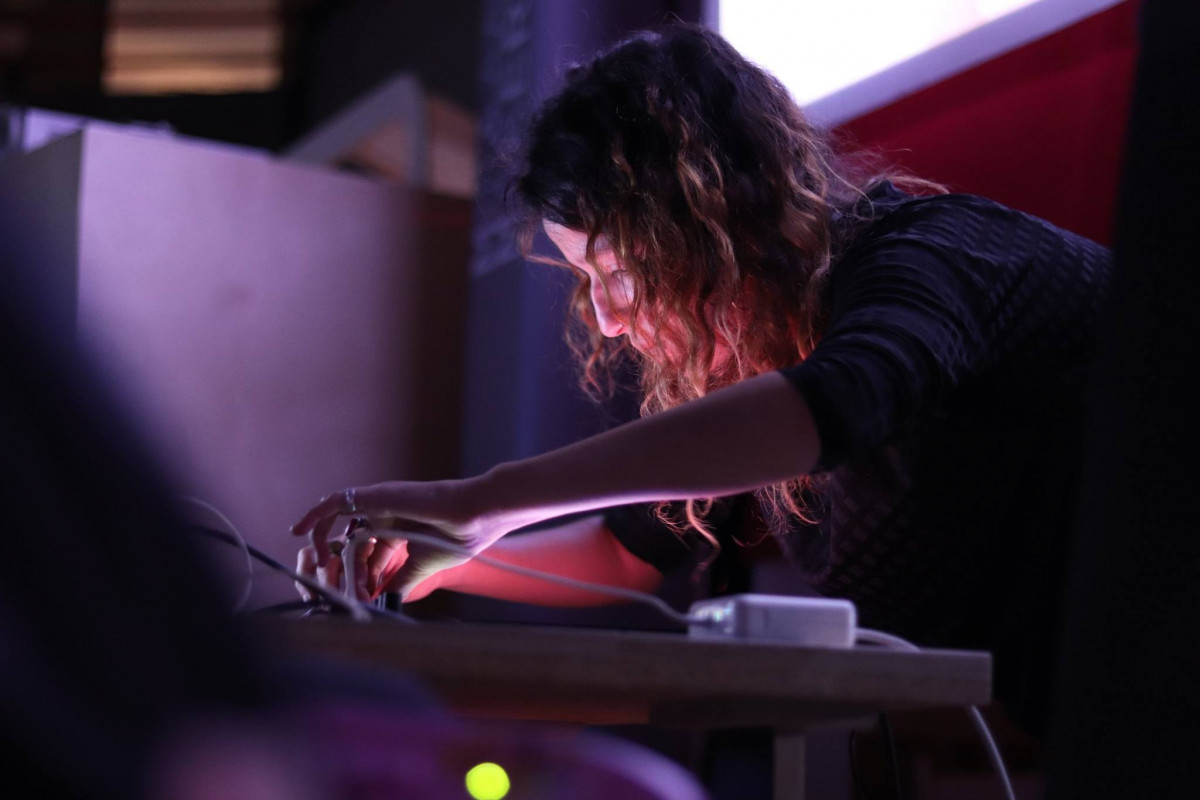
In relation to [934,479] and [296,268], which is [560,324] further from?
[934,479]

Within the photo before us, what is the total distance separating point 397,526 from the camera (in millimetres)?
806

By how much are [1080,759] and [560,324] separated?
4.69 ft

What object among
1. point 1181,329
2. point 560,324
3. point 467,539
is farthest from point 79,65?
point 1181,329

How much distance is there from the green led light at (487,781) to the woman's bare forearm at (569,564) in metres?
0.81

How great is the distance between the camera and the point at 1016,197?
137 centimetres

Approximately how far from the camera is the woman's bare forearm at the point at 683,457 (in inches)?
29.0

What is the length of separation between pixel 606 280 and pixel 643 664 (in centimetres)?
69

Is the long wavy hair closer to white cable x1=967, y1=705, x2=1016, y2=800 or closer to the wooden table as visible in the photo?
white cable x1=967, y1=705, x2=1016, y2=800

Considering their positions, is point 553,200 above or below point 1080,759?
above

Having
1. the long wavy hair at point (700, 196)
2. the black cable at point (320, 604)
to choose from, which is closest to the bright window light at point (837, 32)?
the long wavy hair at point (700, 196)

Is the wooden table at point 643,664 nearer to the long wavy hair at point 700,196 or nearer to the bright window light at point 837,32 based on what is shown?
the long wavy hair at point 700,196

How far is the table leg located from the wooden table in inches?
3.0

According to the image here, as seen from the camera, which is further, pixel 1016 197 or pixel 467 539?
pixel 1016 197

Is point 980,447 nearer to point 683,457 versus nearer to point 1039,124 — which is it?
point 683,457
